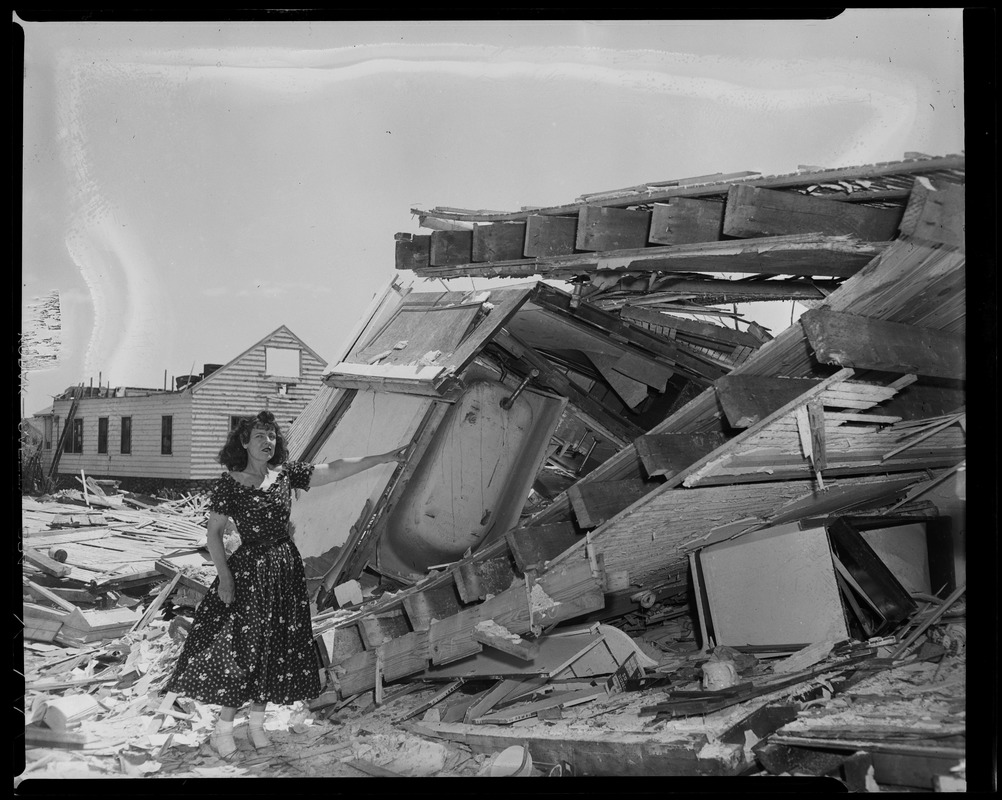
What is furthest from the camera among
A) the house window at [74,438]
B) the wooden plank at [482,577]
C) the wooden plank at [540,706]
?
the wooden plank at [482,577]

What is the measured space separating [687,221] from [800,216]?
0.50 m

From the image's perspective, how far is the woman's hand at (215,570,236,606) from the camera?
14.0ft

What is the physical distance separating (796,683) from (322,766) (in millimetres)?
2326

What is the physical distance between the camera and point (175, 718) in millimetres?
4234

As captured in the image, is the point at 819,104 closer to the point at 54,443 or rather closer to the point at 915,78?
the point at 915,78

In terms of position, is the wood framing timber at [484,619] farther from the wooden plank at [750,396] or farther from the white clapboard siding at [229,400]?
the white clapboard siding at [229,400]

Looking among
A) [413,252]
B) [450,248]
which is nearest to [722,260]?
[450,248]

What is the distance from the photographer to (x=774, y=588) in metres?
4.89

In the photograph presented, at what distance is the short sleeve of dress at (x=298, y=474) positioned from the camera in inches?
171

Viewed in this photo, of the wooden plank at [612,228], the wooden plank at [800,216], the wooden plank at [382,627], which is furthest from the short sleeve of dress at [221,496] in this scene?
the wooden plank at [800,216]

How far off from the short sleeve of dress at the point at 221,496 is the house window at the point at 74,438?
0.64 meters

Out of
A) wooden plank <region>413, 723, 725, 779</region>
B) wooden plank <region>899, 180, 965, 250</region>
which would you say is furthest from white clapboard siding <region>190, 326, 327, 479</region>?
wooden plank <region>899, 180, 965, 250</region>

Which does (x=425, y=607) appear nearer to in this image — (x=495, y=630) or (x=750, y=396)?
(x=495, y=630)

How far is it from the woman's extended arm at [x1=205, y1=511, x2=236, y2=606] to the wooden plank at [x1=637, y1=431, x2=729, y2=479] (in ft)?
6.70
